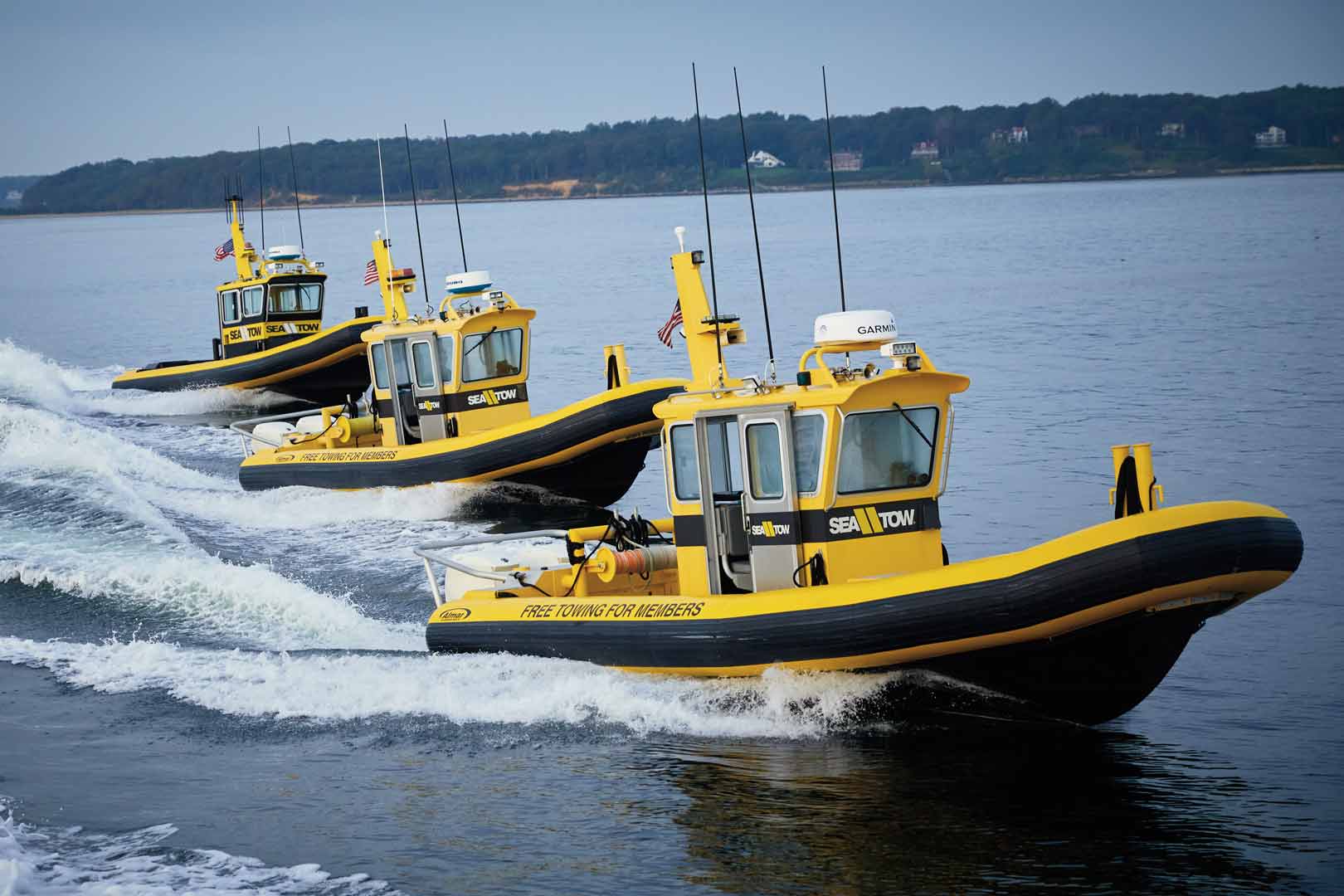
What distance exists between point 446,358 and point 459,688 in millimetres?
8043

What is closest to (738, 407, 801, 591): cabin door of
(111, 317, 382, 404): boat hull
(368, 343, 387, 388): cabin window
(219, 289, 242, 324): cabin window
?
(368, 343, 387, 388): cabin window

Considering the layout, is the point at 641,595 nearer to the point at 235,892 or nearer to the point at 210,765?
the point at 210,765

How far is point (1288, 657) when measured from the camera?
11.1 meters

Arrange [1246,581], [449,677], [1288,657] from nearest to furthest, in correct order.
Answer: [1246,581] < [449,677] < [1288,657]

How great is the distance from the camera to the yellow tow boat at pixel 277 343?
26.2 metres

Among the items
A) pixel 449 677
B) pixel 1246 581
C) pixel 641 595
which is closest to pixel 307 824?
pixel 449 677

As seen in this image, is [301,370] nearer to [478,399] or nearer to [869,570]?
[478,399]

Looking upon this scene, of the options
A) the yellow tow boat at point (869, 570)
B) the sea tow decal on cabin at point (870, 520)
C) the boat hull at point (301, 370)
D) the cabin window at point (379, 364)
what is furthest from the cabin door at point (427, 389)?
the sea tow decal on cabin at point (870, 520)

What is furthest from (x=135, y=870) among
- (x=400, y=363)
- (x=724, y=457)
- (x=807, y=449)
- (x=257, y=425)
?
(x=257, y=425)

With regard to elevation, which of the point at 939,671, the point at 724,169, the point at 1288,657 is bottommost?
the point at 1288,657

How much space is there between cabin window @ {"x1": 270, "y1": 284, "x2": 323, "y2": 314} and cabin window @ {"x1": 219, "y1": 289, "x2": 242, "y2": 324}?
0.85 metres

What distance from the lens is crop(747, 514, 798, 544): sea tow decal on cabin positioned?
9.47m

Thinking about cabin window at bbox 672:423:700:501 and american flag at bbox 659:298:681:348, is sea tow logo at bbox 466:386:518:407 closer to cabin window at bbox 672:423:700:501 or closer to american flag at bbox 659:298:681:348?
american flag at bbox 659:298:681:348

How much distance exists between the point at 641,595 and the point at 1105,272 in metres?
37.9
